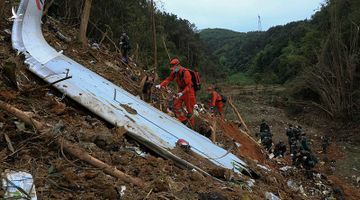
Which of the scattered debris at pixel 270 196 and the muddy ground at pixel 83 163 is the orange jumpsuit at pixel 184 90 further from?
the scattered debris at pixel 270 196

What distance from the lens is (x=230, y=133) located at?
1128 cm

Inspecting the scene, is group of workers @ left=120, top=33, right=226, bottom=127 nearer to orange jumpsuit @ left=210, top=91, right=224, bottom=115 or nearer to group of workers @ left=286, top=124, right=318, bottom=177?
orange jumpsuit @ left=210, top=91, right=224, bottom=115

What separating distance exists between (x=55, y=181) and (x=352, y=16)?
24034 millimetres

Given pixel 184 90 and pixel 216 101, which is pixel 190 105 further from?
pixel 216 101

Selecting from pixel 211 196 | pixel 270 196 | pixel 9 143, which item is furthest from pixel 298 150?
pixel 9 143

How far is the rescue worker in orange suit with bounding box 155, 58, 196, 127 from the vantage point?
26.6ft

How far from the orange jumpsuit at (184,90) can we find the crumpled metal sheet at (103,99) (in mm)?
→ 1367

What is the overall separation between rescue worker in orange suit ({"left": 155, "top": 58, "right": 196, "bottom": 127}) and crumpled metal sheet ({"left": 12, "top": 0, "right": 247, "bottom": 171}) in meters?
1.37

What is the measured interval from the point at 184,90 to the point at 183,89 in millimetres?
158

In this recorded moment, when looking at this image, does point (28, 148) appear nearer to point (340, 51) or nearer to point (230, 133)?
point (230, 133)

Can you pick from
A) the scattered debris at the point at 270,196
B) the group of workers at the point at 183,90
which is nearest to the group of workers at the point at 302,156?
the group of workers at the point at 183,90

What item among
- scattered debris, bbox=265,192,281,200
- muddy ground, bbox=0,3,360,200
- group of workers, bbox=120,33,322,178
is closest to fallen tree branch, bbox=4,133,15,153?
muddy ground, bbox=0,3,360,200

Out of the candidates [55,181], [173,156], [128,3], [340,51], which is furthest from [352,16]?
[55,181]

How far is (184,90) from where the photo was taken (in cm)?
→ 812
